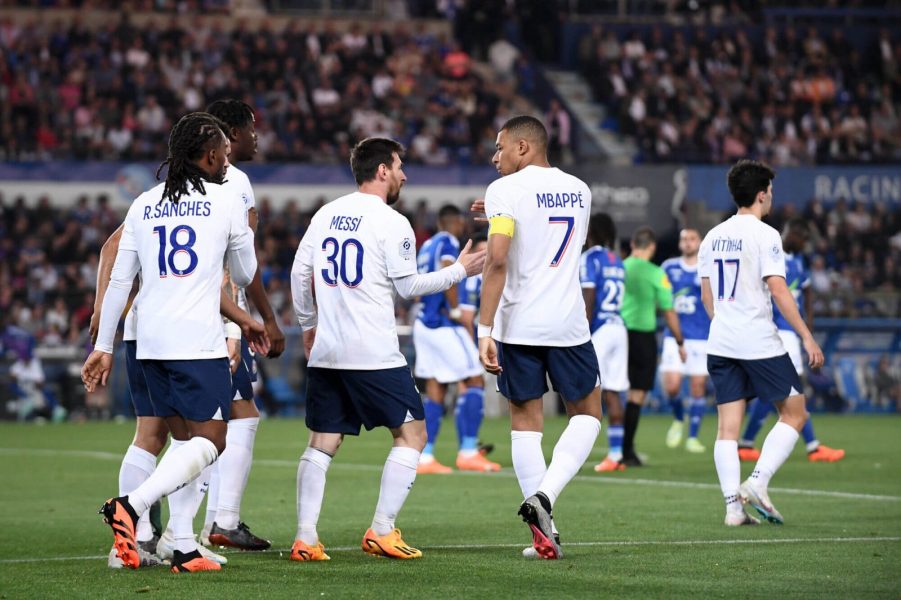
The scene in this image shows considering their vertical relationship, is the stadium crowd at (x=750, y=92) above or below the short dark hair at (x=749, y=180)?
above

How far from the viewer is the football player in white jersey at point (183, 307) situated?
7.28 meters

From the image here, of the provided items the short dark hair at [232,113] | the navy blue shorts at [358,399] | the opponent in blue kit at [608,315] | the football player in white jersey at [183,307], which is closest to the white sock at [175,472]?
the football player in white jersey at [183,307]

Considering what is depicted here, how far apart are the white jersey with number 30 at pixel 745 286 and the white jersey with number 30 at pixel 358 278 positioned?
2687 millimetres

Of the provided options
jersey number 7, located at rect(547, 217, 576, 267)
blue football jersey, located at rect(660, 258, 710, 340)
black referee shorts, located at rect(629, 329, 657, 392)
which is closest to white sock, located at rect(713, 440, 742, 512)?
jersey number 7, located at rect(547, 217, 576, 267)

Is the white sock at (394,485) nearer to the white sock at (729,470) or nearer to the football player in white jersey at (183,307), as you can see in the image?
the football player in white jersey at (183,307)

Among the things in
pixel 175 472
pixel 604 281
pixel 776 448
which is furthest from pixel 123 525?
pixel 604 281

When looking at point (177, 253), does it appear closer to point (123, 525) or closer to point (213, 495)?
point (123, 525)

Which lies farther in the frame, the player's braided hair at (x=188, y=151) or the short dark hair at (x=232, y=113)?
the short dark hair at (x=232, y=113)

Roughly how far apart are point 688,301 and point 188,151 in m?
10.5

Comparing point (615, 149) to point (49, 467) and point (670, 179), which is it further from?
point (49, 467)

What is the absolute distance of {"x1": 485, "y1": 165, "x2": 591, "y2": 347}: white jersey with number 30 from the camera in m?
8.10

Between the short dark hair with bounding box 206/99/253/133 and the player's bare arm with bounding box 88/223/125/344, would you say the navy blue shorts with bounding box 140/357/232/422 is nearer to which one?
the player's bare arm with bounding box 88/223/125/344

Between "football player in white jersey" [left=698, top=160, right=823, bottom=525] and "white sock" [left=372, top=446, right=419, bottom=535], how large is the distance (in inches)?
103

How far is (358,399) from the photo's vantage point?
26.3 ft
